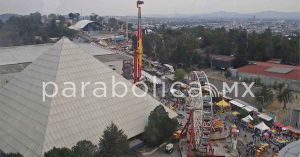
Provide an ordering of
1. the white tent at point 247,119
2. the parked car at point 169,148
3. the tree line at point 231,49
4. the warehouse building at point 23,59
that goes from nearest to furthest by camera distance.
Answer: the parked car at point 169,148, the white tent at point 247,119, the warehouse building at point 23,59, the tree line at point 231,49

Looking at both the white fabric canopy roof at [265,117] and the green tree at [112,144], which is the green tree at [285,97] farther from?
the green tree at [112,144]

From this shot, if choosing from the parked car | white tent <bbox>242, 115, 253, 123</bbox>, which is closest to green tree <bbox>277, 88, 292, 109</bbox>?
white tent <bbox>242, 115, 253, 123</bbox>

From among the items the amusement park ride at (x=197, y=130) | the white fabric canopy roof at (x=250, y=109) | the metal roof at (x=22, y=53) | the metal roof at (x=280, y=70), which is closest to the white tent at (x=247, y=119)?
the white fabric canopy roof at (x=250, y=109)

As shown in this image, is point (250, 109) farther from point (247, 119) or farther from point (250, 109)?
point (247, 119)

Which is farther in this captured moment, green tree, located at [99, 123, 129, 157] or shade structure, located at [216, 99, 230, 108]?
shade structure, located at [216, 99, 230, 108]

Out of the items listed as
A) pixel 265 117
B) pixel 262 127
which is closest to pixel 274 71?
pixel 265 117

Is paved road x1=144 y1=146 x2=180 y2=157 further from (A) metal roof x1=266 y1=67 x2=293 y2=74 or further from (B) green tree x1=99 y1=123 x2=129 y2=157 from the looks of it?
(A) metal roof x1=266 y1=67 x2=293 y2=74
